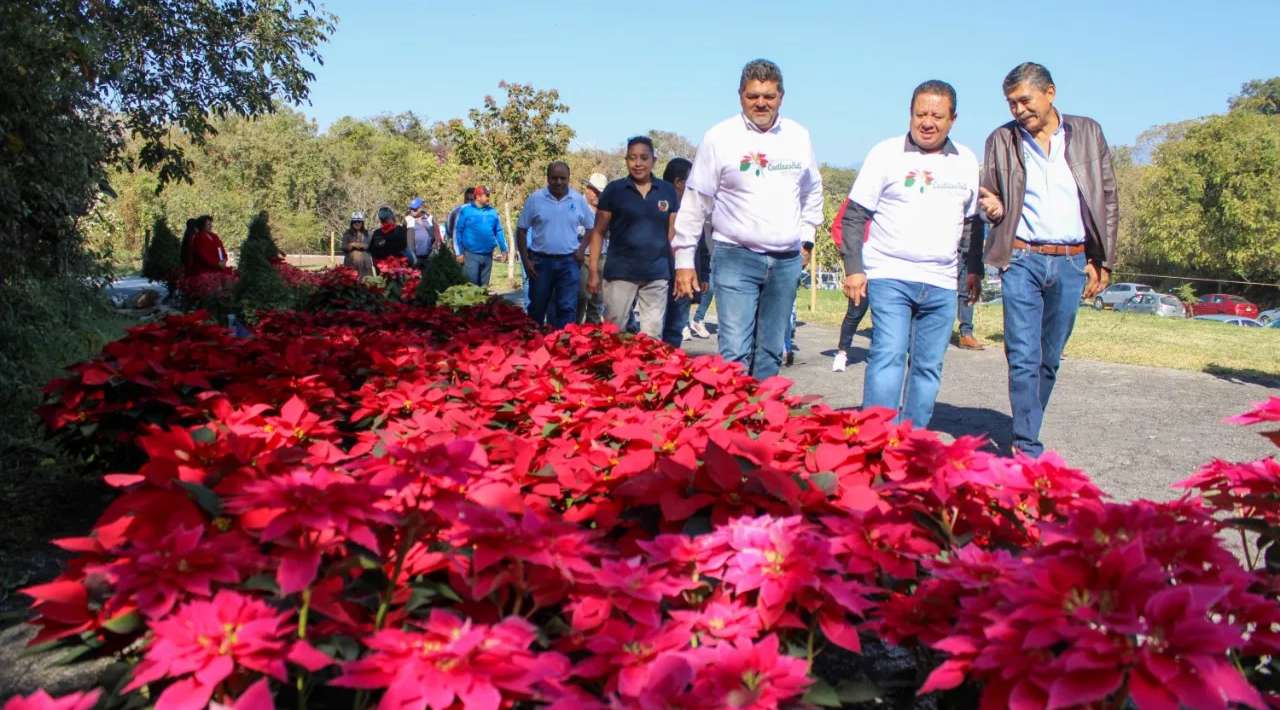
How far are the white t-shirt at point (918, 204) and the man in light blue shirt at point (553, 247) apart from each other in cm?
474

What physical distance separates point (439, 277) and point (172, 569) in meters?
9.36

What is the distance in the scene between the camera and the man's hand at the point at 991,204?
16.0 feet

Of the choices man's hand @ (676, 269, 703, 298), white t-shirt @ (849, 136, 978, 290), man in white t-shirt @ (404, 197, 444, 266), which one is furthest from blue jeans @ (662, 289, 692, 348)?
man in white t-shirt @ (404, 197, 444, 266)

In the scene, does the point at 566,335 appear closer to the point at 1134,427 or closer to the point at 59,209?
the point at 59,209

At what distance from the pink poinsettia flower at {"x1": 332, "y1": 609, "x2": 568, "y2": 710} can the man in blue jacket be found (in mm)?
11796

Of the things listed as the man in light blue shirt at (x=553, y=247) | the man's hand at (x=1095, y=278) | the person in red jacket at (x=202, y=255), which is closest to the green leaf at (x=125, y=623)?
the man's hand at (x=1095, y=278)

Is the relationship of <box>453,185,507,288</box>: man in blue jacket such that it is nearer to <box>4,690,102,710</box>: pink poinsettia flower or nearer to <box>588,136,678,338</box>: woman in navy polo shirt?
<box>588,136,678,338</box>: woman in navy polo shirt

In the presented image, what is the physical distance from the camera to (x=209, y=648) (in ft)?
4.35

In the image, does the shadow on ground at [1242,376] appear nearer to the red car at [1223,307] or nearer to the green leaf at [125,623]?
the green leaf at [125,623]

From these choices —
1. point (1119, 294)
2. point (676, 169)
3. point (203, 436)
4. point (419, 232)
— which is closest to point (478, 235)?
point (419, 232)

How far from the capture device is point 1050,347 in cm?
502

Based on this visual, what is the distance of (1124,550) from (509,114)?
33.1 m

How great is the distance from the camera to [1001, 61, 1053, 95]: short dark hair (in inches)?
189

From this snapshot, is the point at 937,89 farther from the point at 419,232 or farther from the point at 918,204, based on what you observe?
the point at 419,232
